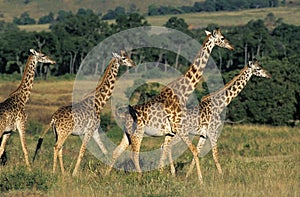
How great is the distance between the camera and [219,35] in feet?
41.5

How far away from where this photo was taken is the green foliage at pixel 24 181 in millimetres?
10305

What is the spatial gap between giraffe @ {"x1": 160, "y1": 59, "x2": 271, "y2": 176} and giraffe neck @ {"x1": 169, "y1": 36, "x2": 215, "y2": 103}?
41 centimetres

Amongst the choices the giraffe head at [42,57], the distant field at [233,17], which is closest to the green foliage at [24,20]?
the distant field at [233,17]

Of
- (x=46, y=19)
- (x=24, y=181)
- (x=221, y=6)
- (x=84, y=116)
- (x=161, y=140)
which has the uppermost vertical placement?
(x=84, y=116)

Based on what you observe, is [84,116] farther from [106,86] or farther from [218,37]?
[218,37]

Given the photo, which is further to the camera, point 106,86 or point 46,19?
point 46,19

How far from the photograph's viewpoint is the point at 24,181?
1045 cm

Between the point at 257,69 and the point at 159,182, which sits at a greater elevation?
the point at 257,69

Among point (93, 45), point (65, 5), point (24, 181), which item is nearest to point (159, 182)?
point (24, 181)

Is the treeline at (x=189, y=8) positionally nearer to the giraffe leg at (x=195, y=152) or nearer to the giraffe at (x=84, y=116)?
the giraffe at (x=84, y=116)

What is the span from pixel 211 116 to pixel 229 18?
5259 inches

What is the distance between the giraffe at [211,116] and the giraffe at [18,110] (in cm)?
251

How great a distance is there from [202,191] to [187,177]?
87.4 inches

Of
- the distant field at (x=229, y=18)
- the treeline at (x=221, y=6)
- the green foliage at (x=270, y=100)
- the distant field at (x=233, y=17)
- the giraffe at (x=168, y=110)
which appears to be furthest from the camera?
the treeline at (x=221, y=6)
